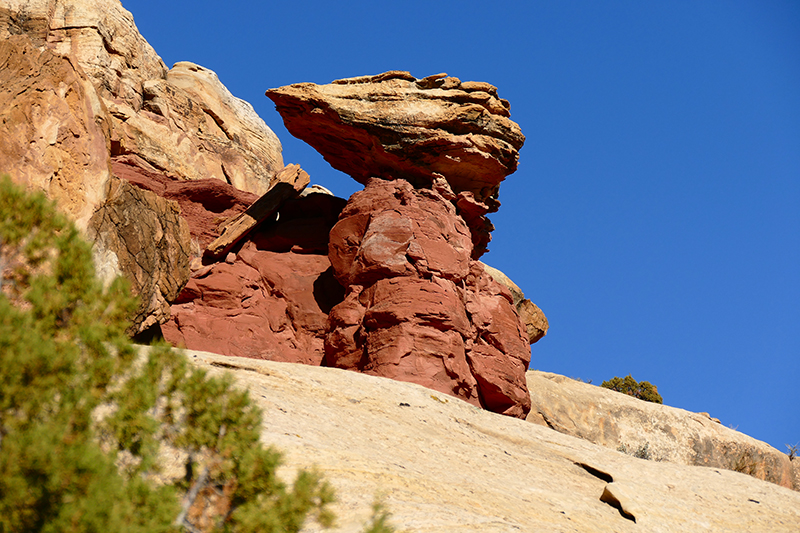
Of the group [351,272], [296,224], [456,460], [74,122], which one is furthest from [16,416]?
[296,224]

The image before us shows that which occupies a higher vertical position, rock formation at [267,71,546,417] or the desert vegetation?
rock formation at [267,71,546,417]

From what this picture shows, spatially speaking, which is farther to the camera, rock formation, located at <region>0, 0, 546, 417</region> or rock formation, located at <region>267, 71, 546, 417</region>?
rock formation, located at <region>267, 71, 546, 417</region>

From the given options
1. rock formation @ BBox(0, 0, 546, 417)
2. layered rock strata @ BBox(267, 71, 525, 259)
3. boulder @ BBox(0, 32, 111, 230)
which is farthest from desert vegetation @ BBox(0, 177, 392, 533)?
layered rock strata @ BBox(267, 71, 525, 259)

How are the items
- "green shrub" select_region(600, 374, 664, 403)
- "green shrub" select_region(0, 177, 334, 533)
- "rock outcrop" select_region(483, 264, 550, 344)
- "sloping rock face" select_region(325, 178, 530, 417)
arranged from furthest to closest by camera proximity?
"green shrub" select_region(600, 374, 664, 403), "rock outcrop" select_region(483, 264, 550, 344), "sloping rock face" select_region(325, 178, 530, 417), "green shrub" select_region(0, 177, 334, 533)

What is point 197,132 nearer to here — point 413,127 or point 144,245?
point 413,127

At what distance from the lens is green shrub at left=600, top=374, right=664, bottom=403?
3809 cm

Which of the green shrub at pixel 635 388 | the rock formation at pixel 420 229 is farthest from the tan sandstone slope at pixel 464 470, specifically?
the green shrub at pixel 635 388

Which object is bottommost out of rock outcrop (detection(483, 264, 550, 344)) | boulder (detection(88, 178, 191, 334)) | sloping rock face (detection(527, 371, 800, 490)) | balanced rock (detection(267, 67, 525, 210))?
boulder (detection(88, 178, 191, 334))

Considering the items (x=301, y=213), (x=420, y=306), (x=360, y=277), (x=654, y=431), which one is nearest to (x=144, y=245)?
(x=360, y=277)

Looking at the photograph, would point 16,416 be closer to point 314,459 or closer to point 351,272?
point 314,459

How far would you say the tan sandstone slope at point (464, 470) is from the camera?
8188 mm

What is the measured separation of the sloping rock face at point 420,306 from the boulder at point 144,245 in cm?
486

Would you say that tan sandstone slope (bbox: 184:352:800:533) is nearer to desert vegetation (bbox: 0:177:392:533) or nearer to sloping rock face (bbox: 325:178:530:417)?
desert vegetation (bbox: 0:177:392:533)

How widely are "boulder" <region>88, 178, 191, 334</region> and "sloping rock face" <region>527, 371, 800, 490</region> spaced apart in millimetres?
14204
